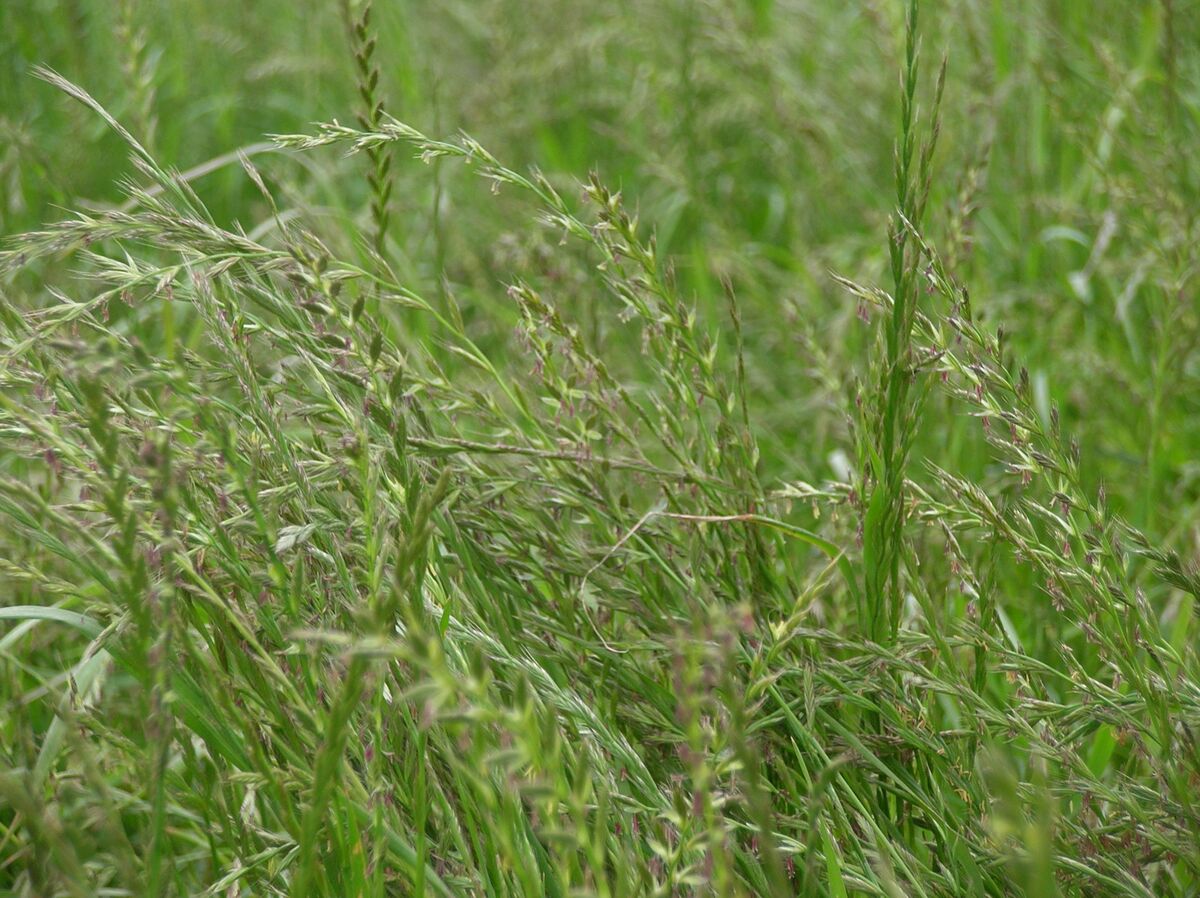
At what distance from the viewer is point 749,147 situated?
13.8 ft

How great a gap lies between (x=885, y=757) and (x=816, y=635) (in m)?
0.22

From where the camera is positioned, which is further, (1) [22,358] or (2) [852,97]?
(2) [852,97]

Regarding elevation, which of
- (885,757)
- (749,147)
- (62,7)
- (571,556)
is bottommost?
(749,147)

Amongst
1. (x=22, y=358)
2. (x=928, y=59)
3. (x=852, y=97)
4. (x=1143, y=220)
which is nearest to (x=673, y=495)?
(x=22, y=358)

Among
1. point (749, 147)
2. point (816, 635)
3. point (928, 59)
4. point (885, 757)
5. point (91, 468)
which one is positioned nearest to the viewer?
point (91, 468)

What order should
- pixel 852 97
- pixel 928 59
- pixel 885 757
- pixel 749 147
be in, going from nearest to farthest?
1. pixel 885 757
2. pixel 928 59
3. pixel 852 97
4. pixel 749 147

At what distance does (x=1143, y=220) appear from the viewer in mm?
2607

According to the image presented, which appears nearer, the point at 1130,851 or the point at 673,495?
the point at 1130,851

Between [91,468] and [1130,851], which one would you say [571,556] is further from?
[1130,851]

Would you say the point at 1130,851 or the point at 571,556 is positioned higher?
the point at 571,556

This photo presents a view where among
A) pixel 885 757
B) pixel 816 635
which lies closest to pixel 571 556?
pixel 816 635

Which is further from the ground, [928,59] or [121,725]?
[928,59]

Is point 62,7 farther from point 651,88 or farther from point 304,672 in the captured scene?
point 304,672

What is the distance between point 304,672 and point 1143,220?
225 centimetres
